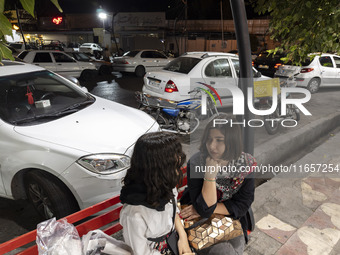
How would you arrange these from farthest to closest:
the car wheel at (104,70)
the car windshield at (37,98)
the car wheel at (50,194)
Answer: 1. the car wheel at (104,70)
2. the car windshield at (37,98)
3. the car wheel at (50,194)

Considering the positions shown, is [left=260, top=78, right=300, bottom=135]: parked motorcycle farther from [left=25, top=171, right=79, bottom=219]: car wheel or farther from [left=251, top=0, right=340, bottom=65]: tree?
[left=25, top=171, right=79, bottom=219]: car wheel

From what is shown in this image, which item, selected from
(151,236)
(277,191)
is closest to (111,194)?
(151,236)

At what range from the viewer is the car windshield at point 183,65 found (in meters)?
6.34

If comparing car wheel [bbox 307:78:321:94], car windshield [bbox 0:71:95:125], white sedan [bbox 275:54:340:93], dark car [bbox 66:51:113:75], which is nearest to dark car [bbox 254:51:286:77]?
white sedan [bbox 275:54:340:93]

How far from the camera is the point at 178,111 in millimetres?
5305

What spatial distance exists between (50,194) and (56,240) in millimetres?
1292

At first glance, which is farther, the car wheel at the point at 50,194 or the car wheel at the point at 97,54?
the car wheel at the point at 97,54

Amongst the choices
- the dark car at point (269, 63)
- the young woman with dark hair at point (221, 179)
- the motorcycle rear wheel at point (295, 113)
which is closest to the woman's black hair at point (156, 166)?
the young woman with dark hair at point (221, 179)

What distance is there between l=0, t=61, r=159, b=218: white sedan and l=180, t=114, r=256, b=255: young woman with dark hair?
107 centimetres

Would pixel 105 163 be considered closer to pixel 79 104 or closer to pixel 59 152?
pixel 59 152

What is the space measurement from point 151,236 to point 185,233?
44 centimetres

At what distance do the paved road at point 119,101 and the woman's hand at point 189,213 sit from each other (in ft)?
7.11

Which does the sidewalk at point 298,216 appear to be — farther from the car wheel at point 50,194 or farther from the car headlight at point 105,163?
the car wheel at point 50,194

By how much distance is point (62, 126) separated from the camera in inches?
114
